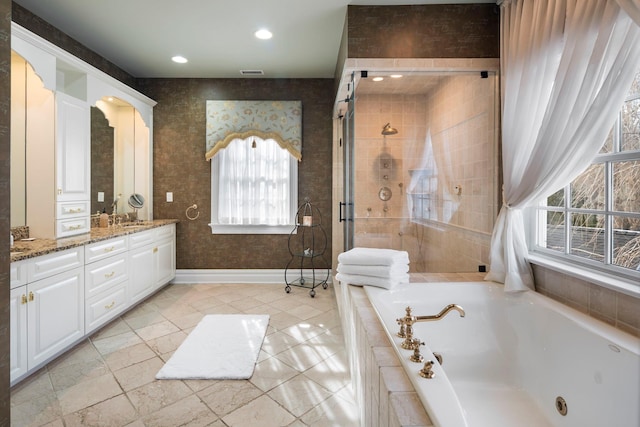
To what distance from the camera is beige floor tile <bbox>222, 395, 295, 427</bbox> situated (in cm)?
163

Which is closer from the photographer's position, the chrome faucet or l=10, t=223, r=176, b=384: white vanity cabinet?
the chrome faucet

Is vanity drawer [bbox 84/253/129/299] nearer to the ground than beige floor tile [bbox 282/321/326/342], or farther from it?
farther from it

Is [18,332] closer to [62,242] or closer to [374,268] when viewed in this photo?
[62,242]

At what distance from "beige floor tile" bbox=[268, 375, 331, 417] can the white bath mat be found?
259 mm

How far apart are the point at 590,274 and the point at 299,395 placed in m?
1.63

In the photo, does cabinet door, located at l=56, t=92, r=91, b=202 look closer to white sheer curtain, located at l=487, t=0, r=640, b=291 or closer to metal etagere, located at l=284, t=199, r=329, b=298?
metal etagere, located at l=284, t=199, r=329, b=298

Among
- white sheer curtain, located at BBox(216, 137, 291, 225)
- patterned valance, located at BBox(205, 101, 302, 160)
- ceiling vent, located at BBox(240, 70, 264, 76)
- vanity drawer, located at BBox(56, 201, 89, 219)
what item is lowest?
vanity drawer, located at BBox(56, 201, 89, 219)

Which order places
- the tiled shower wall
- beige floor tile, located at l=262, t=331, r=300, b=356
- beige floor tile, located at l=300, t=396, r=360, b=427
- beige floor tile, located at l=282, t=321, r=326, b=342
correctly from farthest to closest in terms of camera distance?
beige floor tile, located at l=282, t=321, r=326, b=342
the tiled shower wall
beige floor tile, located at l=262, t=331, r=300, b=356
beige floor tile, located at l=300, t=396, r=360, b=427

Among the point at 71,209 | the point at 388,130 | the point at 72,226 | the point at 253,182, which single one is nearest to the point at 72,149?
the point at 71,209

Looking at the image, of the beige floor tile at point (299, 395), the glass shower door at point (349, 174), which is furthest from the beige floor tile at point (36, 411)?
the glass shower door at point (349, 174)

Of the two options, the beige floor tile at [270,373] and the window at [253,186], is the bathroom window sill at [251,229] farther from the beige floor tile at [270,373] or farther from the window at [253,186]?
the beige floor tile at [270,373]

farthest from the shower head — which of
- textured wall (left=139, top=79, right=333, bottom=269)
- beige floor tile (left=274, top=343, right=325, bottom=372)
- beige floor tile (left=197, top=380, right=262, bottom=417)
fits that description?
beige floor tile (left=197, top=380, right=262, bottom=417)

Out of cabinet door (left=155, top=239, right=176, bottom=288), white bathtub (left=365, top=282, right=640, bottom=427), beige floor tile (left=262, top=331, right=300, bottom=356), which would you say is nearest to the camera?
white bathtub (left=365, top=282, right=640, bottom=427)

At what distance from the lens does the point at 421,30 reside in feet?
7.86
